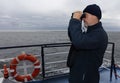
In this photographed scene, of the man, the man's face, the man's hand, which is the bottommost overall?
the man

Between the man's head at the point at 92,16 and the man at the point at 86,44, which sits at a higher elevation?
the man's head at the point at 92,16

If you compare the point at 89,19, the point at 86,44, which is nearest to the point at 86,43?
the point at 86,44

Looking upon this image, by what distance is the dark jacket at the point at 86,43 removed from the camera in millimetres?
1854

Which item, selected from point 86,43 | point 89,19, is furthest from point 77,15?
point 86,43

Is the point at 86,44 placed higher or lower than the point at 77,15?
lower

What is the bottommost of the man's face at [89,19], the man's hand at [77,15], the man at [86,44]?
the man at [86,44]

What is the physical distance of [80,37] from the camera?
6.03ft

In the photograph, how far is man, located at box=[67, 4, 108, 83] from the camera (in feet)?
6.13

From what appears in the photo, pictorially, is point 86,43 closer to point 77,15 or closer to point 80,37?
point 80,37

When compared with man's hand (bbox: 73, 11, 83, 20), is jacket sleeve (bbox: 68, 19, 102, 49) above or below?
below

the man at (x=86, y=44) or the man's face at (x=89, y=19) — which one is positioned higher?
the man's face at (x=89, y=19)

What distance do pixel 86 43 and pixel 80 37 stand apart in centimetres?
8

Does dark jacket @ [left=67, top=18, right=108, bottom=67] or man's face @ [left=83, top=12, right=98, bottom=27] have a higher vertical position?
man's face @ [left=83, top=12, right=98, bottom=27]

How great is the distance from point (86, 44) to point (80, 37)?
0.09 meters
